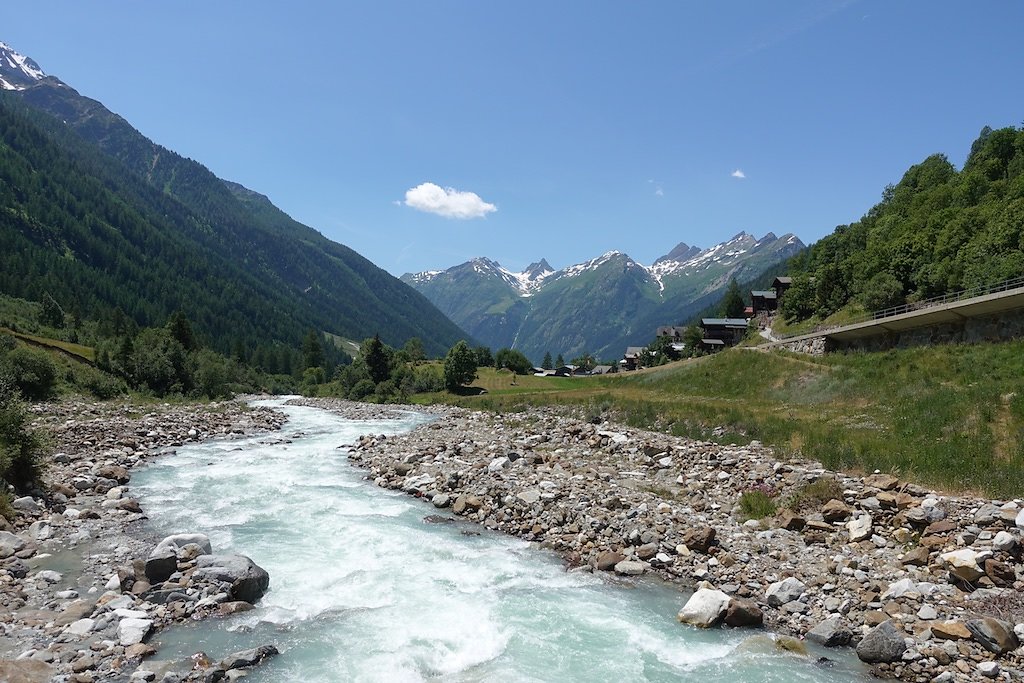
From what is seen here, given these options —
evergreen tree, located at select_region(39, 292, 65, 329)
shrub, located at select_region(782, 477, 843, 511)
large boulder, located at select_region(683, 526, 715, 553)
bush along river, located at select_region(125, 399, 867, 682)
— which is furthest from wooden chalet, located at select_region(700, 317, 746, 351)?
evergreen tree, located at select_region(39, 292, 65, 329)

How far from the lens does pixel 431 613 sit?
11.7 metres

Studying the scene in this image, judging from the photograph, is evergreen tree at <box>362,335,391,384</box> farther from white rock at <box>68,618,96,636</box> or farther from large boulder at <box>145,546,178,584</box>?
white rock at <box>68,618,96,636</box>

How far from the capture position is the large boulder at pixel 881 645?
9461mm

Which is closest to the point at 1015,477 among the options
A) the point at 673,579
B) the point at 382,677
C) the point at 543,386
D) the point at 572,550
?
the point at 673,579

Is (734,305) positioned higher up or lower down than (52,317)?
higher up

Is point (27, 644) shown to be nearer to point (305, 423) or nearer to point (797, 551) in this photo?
point (797, 551)

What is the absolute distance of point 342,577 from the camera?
44.3ft

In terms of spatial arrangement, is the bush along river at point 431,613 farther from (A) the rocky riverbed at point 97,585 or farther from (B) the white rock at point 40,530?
(B) the white rock at point 40,530

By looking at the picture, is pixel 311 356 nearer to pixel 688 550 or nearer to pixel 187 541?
pixel 187 541

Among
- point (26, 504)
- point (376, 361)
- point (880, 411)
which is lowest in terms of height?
point (376, 361)

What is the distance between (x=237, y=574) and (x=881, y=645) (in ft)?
43.3

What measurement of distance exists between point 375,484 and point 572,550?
11878mm

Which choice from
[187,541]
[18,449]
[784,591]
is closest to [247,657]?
[187,541]

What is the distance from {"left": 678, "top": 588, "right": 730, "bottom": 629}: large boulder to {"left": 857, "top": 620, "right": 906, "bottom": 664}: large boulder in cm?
243
